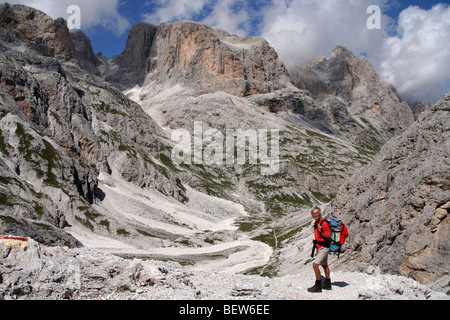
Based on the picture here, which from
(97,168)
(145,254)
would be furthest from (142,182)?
(145,254)

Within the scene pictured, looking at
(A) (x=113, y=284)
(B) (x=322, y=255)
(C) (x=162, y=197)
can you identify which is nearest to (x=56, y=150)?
(C) (x=162, y=197)

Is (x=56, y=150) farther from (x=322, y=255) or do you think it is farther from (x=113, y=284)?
(x=322, y=255)

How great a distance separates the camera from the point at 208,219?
136 meters

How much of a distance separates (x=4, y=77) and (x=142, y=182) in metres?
59.8

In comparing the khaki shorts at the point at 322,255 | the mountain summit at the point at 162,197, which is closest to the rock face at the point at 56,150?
the mountain summit at the point at 162,197

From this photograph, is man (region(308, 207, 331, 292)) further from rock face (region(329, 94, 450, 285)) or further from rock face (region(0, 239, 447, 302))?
rock face (region(329, 94, 450, 285))

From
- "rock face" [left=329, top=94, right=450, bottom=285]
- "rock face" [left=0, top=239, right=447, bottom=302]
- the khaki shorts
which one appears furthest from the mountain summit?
the khaki shorts

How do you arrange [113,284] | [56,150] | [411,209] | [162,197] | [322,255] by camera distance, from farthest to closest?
[162,197], [56,150], [411,209], [322,255], [113,284]

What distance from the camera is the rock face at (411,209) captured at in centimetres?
2225

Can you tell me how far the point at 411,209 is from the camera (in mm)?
27344

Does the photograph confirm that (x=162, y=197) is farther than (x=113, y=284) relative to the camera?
Yes

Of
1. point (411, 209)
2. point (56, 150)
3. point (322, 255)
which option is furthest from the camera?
point (56, 150)

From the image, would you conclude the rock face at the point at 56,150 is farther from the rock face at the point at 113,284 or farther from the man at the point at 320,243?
the man at the point at 320,243
